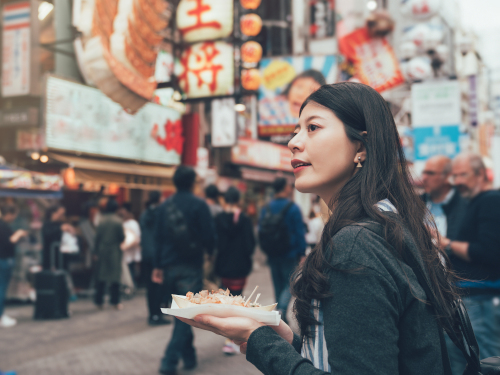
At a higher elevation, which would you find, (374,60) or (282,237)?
(374,60)

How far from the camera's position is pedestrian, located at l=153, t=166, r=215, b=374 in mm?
5008

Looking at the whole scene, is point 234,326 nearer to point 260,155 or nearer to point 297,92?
point 297,92

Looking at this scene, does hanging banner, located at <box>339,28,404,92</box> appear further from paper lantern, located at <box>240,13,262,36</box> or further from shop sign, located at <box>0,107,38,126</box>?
shop sign, located at <box>0,107,38,126</box>

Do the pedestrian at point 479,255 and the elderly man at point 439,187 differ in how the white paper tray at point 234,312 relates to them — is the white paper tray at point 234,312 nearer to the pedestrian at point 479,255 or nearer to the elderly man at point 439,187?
the pedestrian at point 479,255

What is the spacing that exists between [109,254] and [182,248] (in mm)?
4270

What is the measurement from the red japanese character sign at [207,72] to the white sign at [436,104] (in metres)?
4.55

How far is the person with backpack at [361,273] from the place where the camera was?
1196 mm

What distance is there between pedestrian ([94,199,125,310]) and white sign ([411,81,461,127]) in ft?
23.5

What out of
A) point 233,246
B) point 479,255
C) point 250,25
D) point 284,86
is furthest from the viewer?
point 250,25

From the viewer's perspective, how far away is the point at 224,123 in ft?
45.2

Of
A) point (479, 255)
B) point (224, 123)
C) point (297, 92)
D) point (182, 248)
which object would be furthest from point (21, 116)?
point (479, 255)

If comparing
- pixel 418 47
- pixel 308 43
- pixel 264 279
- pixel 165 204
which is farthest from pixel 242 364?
pixel 308 43

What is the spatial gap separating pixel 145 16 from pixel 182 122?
10042mm

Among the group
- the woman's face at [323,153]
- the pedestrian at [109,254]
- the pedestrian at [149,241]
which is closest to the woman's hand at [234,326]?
the woman's face at [323,153]
